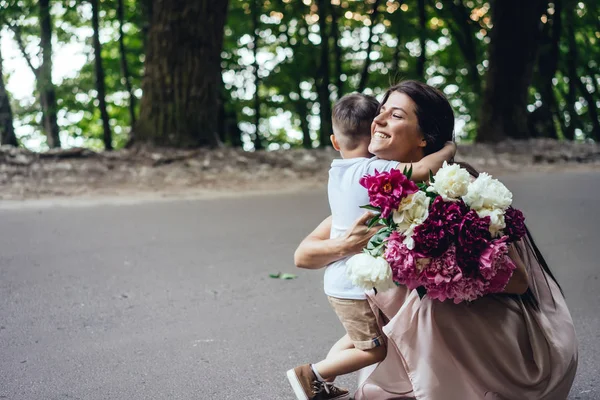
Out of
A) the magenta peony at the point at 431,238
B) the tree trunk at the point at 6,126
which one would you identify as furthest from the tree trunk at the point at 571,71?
the magenta peony at the point at 431,238

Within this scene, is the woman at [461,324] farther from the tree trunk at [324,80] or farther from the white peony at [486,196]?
the tree trunk at [324,80]

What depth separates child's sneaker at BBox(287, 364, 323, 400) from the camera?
3369 mm

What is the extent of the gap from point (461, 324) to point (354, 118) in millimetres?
1009

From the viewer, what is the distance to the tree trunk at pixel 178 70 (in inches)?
422

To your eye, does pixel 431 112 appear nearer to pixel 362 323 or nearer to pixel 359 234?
pixel 359 234

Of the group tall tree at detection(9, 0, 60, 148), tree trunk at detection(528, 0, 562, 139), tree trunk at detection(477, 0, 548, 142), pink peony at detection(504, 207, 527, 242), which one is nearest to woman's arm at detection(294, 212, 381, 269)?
pink peony at detection(504, 207, 527, 242)

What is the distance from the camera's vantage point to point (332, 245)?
10.8 feet

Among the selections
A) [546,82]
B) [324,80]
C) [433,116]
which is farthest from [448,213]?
[546,82]

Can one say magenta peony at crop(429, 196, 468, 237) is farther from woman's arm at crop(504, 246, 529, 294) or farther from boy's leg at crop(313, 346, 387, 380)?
boy's leg at crop(313, 346, 387, 380)

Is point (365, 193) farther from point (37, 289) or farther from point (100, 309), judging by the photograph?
point (37, 289)

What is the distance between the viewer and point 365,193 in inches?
128

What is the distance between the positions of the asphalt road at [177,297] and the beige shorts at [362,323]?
2.53 feet

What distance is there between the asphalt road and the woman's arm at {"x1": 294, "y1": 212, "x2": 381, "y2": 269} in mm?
882

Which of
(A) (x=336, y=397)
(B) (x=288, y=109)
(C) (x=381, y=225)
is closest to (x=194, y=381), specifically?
(A) (x=336, y=397)
